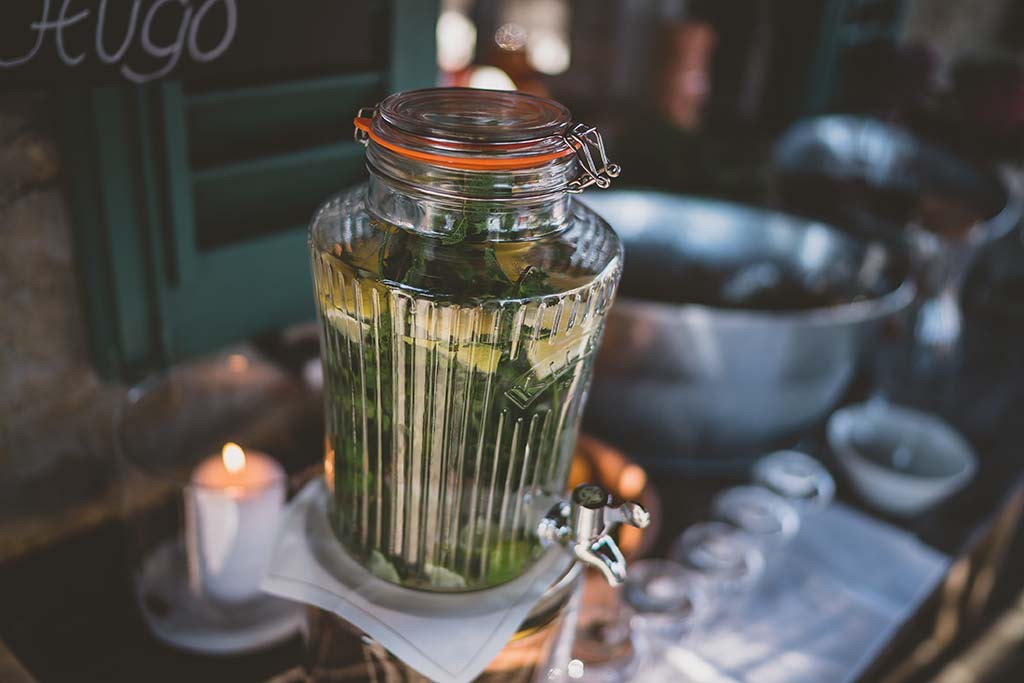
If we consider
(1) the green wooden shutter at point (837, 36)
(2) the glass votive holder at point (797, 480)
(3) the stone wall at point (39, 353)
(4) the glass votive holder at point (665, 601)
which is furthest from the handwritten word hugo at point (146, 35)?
(1) the green wooden shutter at point (837, 36)

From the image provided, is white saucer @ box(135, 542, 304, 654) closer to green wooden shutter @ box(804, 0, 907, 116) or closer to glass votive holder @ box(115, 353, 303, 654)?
glass votive holder @ box(115, 353, 303, 654)

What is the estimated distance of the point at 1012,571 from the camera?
4.39ft

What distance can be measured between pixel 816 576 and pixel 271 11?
77cm

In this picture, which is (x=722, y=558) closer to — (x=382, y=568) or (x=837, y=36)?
(x=382, y=568)

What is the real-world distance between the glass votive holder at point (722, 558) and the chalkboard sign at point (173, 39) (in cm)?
60

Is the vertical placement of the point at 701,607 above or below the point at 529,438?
below

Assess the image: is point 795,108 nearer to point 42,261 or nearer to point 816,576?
point 816,576

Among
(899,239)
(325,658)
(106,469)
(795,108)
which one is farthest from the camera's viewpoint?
(795,108)

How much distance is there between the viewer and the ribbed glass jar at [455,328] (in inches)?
17.1

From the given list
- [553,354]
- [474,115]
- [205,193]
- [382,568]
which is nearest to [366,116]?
[474,115]

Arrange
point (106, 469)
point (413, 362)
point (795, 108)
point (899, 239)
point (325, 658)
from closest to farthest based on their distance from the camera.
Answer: point (413, 362), point (325, 658), point (106, 469), point (899, 239), point (795, 108)

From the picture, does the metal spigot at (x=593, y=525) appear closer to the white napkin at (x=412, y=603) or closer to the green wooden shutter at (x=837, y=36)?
the white napkin at (x=412, y=603)

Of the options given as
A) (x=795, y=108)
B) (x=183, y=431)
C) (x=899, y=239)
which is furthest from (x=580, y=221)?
(x=795, y=108)

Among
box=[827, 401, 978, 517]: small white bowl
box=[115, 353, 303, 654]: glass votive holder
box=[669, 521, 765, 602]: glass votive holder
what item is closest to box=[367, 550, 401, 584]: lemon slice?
box=[115, 353, 303, 654]: glass votive holder
